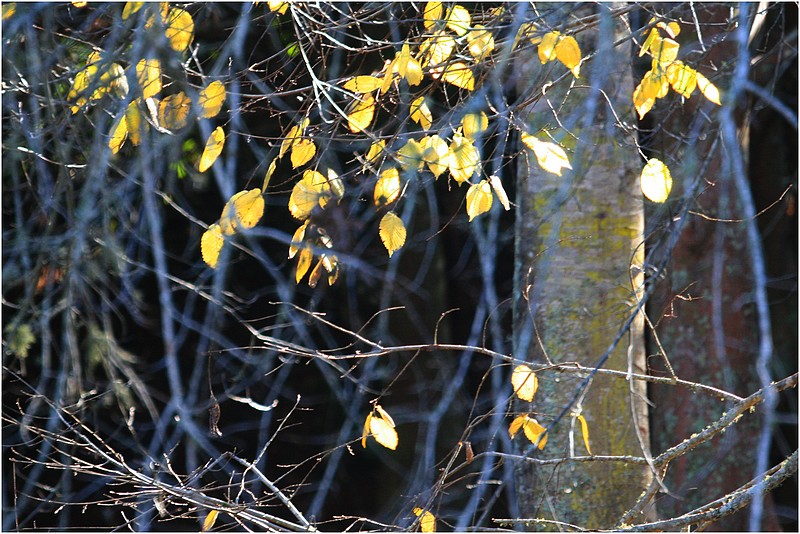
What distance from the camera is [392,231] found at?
130cm

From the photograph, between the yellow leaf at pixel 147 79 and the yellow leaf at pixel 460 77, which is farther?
the yellow leaf at pixel 460 77

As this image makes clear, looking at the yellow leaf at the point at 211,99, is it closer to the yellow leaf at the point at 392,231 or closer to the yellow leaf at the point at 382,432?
the yellow leaf at the point at 392,231

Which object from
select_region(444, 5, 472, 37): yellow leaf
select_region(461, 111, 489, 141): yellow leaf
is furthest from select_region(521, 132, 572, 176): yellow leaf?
select_region(444, 5, 472, 37): yellow leaf

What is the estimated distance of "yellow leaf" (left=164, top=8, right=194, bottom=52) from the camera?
1.34m

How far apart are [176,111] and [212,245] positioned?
211 mm

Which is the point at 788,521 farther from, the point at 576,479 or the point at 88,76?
the point at 88,76

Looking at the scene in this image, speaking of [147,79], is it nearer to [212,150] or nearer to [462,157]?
[212,150]

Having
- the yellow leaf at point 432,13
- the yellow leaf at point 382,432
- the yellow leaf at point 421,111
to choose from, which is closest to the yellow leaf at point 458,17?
the yellow leaf at point 432,13

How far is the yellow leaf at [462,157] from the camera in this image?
3.91 feet

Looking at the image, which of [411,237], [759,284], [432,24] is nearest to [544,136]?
[432,24]

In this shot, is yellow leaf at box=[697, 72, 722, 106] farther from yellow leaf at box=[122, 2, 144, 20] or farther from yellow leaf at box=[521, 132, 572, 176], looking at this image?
yellow leaf at box=[122, 2, 144, 20]

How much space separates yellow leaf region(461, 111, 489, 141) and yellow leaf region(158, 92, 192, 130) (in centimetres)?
41

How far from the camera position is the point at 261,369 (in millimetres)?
3002

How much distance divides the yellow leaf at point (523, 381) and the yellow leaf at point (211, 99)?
0.62 m
